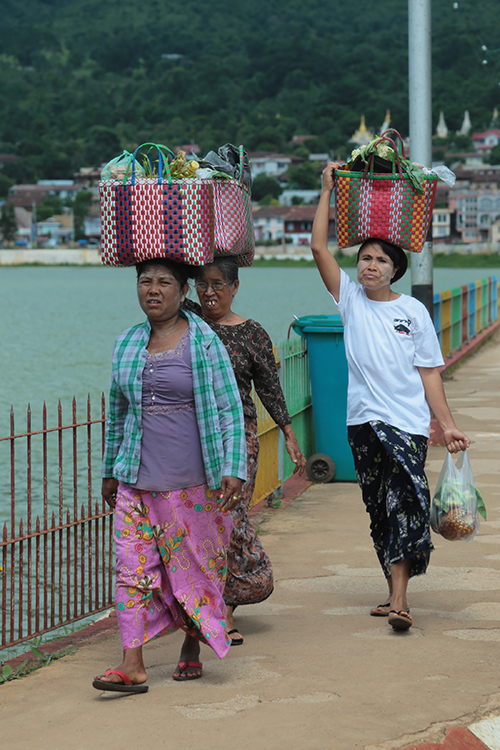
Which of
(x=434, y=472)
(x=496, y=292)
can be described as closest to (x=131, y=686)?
(x=434, y=472)

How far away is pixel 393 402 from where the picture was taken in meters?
4.44

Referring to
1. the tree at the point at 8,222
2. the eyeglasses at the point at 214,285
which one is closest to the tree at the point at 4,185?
the tree at the point at 8,222

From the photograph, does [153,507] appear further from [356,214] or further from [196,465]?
[356,214]

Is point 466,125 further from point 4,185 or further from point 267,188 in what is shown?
point 4,185

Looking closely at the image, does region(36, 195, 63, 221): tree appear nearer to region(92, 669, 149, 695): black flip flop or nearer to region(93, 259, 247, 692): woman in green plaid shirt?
region(93, 259, 247, 692): woman in green plaid shirt

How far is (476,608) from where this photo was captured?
4.79m

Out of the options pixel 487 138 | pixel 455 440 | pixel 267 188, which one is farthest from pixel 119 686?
pixel 487 138

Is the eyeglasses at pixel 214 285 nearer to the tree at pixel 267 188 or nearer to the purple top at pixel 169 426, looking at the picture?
the purple top at pixel 169 426

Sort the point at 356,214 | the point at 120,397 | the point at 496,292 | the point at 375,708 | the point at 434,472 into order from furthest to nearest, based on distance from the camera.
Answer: the point at 496,292
the point at 434,472
the point at 356,214
the point at 120,397
the point at 375,708

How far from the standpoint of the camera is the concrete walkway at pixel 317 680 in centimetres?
340

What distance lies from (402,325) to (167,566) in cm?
146

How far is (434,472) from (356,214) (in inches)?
155

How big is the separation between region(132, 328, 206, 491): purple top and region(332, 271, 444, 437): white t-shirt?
96 cm

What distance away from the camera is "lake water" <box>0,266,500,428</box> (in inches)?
1091
